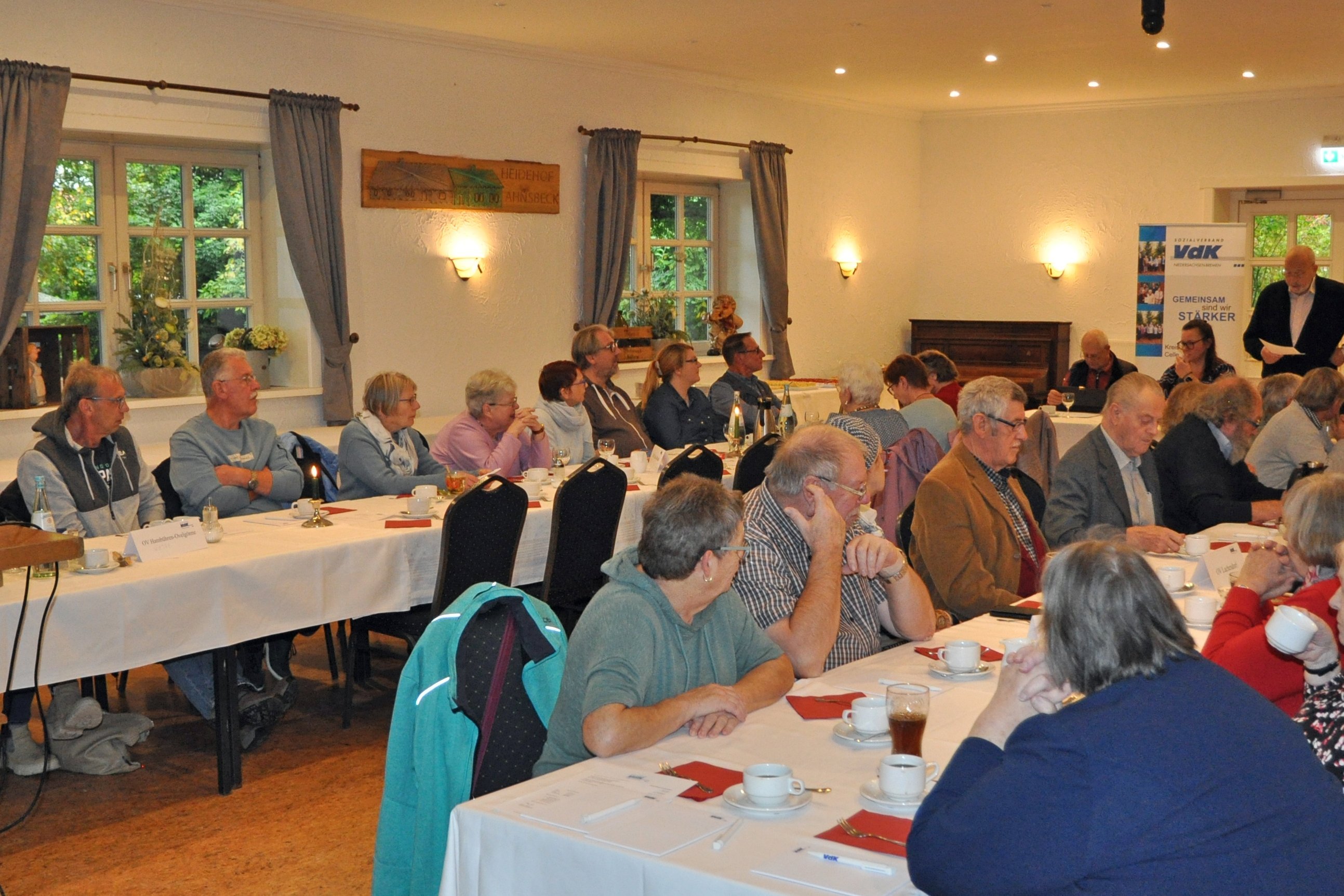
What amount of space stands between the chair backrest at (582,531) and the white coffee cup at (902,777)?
276 cm

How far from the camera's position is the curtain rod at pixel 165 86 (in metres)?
6.72

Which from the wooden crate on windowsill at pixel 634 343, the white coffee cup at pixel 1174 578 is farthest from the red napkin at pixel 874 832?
the wooden crate on windowsill at pixel 634 343

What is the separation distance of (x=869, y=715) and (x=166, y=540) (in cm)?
266

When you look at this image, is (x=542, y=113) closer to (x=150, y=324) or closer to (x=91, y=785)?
(x=150, y=324)

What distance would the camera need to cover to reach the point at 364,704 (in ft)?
16.8

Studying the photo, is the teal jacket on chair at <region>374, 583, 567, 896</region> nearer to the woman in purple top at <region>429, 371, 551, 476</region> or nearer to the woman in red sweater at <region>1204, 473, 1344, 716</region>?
the woman in red sweater at <region>1204, 473, 1344, 716</region>

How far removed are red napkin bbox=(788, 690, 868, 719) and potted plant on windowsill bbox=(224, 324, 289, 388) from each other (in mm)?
5747

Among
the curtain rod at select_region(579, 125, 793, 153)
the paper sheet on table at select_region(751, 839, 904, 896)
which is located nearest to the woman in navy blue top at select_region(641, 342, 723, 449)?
the curtain rod at select_region(579, 125, 793, 153)

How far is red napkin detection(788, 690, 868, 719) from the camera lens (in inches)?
102

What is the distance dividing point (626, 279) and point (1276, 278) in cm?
594

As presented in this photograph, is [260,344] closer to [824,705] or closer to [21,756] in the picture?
[21,756]

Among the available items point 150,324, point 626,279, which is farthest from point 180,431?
point 626,279

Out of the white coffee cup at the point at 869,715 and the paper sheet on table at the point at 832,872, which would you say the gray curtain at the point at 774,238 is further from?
the paper sheet on table at the point at 832,872

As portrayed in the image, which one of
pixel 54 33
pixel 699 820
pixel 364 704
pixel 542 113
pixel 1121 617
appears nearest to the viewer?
pixel 1121 617
